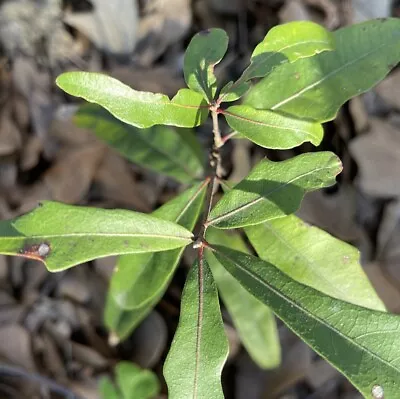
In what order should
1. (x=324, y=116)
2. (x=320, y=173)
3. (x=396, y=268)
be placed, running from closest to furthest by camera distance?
1. (x=320, y=173)
2. (x=324, y=116)
3. (x=396, y=268)

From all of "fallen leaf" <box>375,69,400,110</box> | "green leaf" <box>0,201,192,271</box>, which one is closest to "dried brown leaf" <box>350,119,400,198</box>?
"fallen leaf" <box>375,69,400,110</box>

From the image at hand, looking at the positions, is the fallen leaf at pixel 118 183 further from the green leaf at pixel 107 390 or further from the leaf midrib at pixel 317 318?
the leaf midrib at pixel 317 318

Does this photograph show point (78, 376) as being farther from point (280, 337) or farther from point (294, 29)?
point (294, 29)

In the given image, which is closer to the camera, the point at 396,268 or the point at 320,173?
the point at 320,173

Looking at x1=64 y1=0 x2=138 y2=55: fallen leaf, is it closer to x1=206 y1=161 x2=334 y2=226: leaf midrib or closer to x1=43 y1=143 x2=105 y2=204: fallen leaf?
x1=43 y1=143 x2=105 y2=204: fallen leaf

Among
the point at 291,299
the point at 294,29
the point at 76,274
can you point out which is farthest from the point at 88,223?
the point at 76,274

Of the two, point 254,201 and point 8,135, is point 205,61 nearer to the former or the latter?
point 254,201
